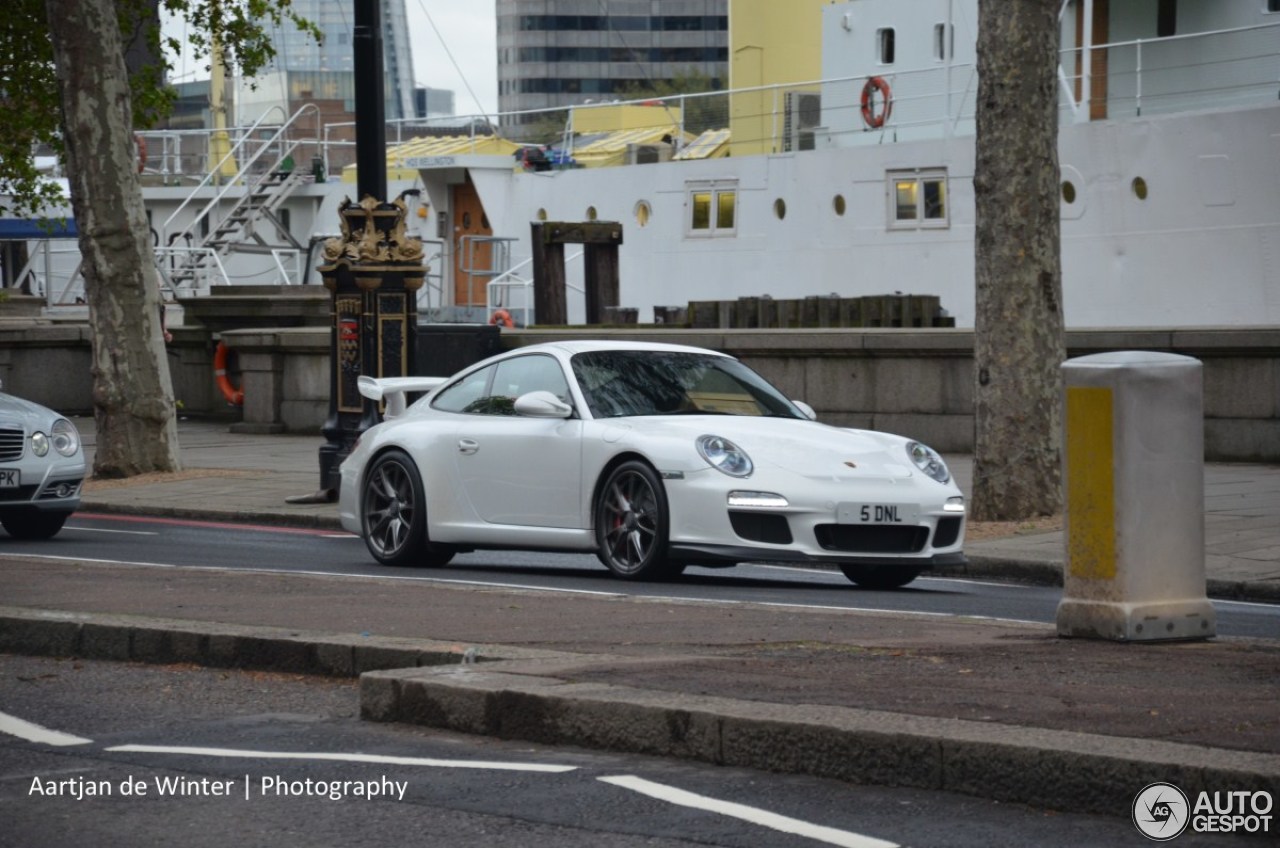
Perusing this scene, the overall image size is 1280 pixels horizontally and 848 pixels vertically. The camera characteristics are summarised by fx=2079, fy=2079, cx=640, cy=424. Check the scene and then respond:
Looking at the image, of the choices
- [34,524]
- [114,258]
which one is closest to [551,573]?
[34,524]

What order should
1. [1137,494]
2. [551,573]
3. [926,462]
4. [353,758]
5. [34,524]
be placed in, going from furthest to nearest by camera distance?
[34,524]
[551,573]
[926,462]
[1137,494]
[353,758]

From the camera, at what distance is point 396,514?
13062 millimetres

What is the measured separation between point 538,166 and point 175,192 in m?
12.6

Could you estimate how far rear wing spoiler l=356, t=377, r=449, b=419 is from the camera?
1420 centimetres

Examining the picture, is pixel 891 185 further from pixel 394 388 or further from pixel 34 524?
pixel 394 388

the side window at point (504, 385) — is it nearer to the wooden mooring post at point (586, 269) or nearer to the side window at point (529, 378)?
the side window at point (529, 378)

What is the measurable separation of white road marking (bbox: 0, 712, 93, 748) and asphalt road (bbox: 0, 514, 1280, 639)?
150 inches

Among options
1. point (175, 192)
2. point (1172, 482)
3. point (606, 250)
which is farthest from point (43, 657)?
point (175, 192)

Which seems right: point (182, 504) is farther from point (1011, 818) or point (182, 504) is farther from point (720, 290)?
point (720, 290)

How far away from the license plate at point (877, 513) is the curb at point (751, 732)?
3.71 metres

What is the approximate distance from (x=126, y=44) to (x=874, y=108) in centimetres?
1209

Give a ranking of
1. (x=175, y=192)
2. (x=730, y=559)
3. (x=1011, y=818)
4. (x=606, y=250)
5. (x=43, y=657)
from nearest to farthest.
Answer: (x=1011, y=818), (x=43, y=657), (x=730, y=559), (x=606, y=250), (x=175, y=192)

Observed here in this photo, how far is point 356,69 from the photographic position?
18.5 meters

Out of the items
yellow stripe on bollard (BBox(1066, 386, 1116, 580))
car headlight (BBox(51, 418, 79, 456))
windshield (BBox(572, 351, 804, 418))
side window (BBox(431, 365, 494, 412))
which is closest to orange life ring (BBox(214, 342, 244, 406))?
car headlight (BBox(51, 418, 79, 456))
